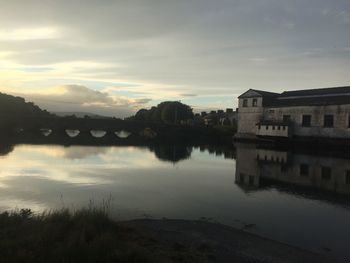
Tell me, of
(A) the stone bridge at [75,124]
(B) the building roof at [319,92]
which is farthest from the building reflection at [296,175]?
(A) the stone bridge at [75,124]

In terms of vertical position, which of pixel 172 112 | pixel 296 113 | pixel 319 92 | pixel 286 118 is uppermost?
pixel 319 92

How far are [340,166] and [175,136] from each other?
54.2 meters

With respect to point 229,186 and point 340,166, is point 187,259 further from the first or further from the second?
point 340,166

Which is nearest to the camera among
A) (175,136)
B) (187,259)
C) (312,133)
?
(187,259)

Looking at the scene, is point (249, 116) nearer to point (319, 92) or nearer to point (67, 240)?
point (319, 92)

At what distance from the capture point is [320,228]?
1309cm

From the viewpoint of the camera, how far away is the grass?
7238 millimetres

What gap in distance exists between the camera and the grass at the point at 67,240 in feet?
23.7

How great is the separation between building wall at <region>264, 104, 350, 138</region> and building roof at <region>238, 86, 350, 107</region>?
740 mm

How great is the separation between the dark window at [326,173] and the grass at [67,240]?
19.6 m

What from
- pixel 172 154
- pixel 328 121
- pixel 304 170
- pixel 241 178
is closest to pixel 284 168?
pixel 304 170

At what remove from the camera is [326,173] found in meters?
28.2

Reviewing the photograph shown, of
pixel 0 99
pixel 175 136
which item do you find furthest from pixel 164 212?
pixel 0 99

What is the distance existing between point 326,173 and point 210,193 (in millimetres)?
13372
